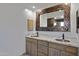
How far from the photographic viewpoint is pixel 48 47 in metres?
1.61

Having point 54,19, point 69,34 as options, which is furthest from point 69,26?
point 54,19

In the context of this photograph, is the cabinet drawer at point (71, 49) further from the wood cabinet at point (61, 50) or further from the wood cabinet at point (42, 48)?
the wood cabinet at point (42, 48)

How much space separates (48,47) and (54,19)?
404 millimetres

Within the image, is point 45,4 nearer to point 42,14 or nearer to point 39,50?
point 42,14

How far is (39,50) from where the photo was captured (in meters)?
1.66

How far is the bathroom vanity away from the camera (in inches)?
58.7

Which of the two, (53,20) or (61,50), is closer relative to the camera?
(61,50)

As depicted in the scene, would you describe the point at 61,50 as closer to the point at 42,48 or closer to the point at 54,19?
the point at 42,48

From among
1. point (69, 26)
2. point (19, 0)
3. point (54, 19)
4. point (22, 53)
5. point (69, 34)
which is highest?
point (19, 0)

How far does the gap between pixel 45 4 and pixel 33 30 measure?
1.34 feet

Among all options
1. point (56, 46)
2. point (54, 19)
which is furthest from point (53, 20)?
point (56, 46)

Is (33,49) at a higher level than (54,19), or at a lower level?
lower

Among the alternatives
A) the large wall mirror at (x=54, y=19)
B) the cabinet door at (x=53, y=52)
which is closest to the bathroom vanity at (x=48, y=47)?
the cabinet door at (x=53, y=52)

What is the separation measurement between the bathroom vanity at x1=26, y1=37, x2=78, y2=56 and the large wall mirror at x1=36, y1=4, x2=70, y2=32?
0.17 metres
